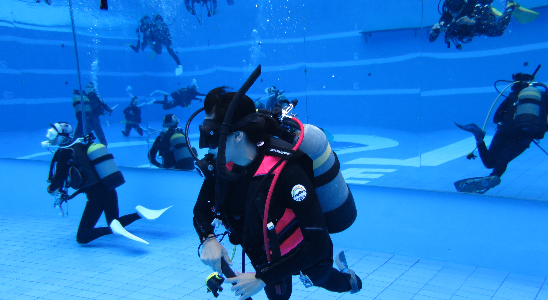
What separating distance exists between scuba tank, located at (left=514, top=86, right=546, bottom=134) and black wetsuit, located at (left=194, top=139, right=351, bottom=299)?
236cm

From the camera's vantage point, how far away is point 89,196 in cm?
427

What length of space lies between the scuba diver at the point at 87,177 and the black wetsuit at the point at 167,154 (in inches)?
32.7

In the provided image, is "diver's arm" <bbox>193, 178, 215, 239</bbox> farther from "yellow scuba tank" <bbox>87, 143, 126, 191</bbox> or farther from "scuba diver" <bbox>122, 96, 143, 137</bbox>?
"scuba diver" <bbox>122, 96, 143, 137</bbox>

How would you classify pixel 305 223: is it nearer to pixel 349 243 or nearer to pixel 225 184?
pixel 225 184

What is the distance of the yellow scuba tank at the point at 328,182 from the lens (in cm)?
153

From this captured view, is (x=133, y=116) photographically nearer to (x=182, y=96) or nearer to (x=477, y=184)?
(x=182, y=96)

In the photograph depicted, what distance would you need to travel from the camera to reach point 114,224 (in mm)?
4164

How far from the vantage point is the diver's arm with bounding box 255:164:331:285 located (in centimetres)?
132

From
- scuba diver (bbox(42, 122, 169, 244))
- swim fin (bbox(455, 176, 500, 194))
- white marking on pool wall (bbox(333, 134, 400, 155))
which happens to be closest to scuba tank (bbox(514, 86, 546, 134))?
swim fin (bbox(455, 176, 500, 194))

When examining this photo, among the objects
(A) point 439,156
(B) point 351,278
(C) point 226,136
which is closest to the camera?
(C) point 226,136

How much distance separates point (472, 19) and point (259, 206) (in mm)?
2921

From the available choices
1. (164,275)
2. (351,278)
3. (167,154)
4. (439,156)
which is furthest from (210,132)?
(167,154)

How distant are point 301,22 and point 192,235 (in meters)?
2.83

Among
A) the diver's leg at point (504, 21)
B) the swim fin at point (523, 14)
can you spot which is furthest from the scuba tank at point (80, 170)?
the swim fin at point (523, 14)
